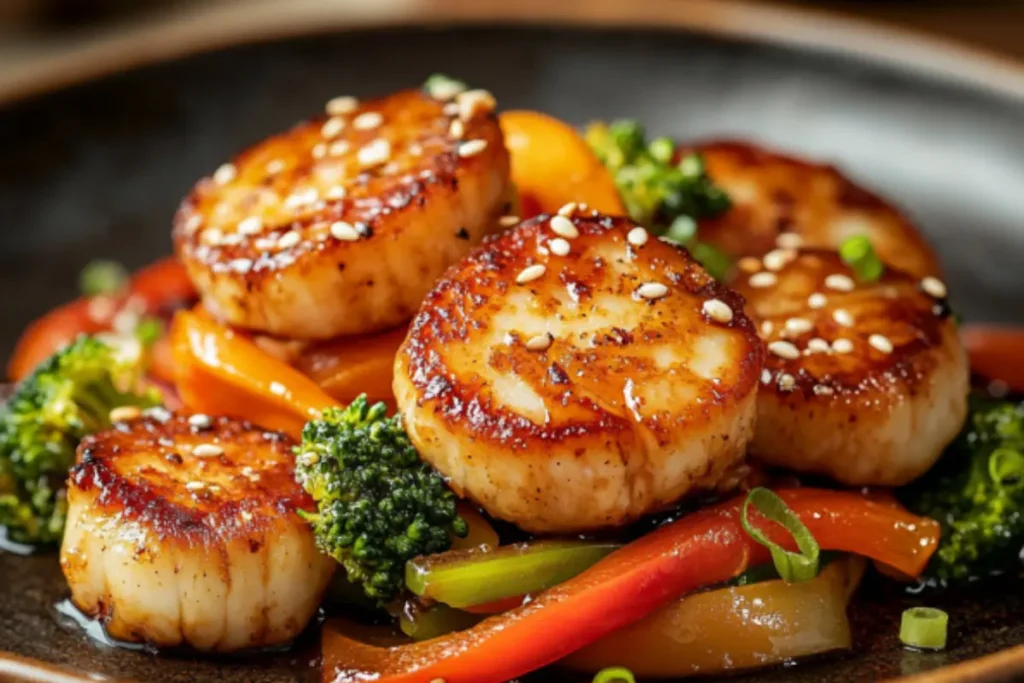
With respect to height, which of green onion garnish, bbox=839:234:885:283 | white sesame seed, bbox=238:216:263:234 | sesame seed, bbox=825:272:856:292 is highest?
white sesame seed, bbox=238:216:263:234

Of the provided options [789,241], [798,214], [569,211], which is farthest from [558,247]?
[798,214]

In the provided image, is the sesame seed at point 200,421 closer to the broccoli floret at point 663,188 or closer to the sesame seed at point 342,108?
the sesame seed at point 342,108

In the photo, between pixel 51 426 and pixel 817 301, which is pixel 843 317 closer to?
pixel 817 301

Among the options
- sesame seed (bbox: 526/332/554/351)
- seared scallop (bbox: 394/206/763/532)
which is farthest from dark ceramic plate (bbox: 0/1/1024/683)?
sesame seed (bbox: 526/332/554/351)

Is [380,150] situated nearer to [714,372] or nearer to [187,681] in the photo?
[714,372]

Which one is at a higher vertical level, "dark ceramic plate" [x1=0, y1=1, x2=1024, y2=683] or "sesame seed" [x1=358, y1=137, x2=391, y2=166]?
"sesame seed" [x1=358, y1=137, x2=391, y2=166]

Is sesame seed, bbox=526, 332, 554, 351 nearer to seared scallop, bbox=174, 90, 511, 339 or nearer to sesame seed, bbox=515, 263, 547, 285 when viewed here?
sesame seed, bbox=515, 263, 547, 285

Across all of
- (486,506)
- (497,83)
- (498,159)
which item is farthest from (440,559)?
(497,83)
